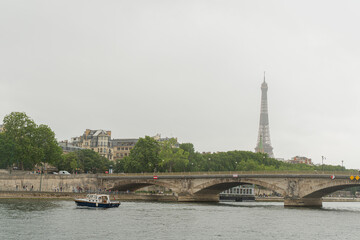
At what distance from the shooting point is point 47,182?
11869 centimetres

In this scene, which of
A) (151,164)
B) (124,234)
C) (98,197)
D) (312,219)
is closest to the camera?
(124,234)

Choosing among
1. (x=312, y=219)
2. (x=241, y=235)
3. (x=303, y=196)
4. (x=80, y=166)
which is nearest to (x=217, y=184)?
(x=303, y=196)

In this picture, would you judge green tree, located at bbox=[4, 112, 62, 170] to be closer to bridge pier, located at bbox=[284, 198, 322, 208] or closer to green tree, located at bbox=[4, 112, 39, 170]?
green tree, located at bbox=[4, 112, 39, 170]

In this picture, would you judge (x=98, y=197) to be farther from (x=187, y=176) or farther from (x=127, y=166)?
(x=127, y=166)

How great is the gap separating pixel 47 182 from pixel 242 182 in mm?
46621

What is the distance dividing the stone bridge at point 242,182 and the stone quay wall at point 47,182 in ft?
13.5

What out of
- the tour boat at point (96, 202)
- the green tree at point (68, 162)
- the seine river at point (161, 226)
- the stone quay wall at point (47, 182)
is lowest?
the seine river at point (161, 226)

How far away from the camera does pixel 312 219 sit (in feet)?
238

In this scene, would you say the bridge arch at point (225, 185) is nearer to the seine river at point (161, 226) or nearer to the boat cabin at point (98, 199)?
the seine river at point (161, 226)

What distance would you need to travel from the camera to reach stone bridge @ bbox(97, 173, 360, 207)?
3888 inches

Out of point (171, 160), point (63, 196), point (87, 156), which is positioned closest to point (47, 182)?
point (63, 196)

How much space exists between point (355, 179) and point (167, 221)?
4457 centimetres

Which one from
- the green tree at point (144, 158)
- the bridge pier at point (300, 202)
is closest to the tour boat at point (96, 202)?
the bridge pier at point (300, 202)

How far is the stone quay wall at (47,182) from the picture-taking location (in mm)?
115250
